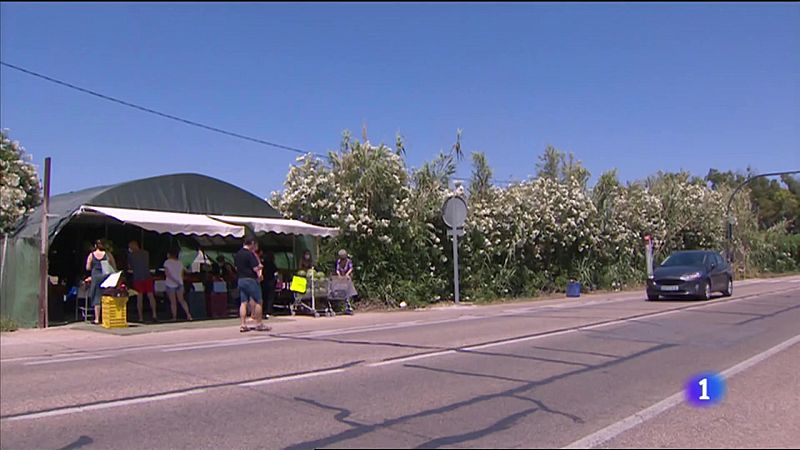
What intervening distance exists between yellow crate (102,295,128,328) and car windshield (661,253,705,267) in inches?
614

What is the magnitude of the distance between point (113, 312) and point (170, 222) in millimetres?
2321

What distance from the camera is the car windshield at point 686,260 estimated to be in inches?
819

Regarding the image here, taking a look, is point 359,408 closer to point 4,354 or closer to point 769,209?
point 4,354

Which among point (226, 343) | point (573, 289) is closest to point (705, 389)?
point (226, 343)

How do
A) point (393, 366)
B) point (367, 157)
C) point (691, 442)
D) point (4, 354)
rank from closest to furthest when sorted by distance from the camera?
point (691, 442)
point (393, 366)
point (4, 354)
point (367, 157)

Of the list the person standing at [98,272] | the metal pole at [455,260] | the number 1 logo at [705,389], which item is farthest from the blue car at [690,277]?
the person standing at [98,272]

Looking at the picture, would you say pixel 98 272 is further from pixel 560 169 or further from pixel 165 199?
pixel 560 169

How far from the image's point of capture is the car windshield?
68.2 ft

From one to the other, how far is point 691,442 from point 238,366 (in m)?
6.14

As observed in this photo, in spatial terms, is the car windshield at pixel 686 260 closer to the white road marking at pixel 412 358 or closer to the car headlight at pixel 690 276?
the car headlight at pixel 690 276

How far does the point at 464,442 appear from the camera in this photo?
5.47 meters

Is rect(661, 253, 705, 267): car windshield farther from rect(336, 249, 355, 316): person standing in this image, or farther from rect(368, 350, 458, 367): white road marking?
rect(368, 350, 458, 367): white road marking

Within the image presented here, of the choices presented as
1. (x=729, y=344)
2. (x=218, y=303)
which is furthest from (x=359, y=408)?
(x=218, y=303)

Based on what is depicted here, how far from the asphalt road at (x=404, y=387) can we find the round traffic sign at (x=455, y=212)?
6.88 meters
